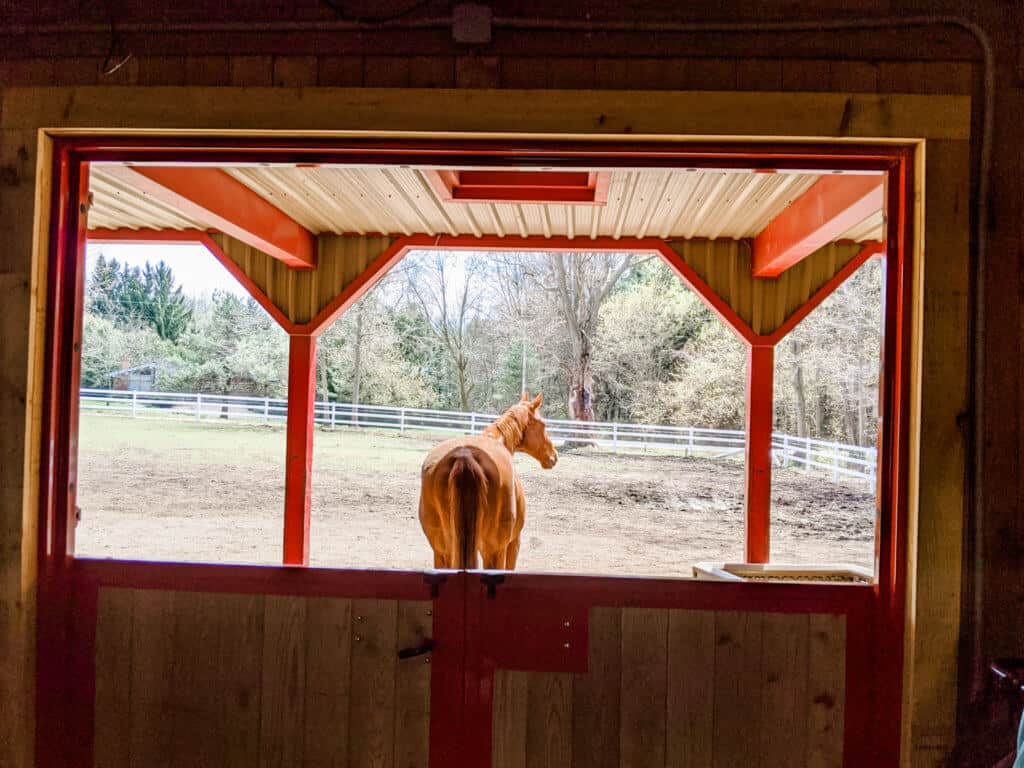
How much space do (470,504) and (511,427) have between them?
6.31 feet

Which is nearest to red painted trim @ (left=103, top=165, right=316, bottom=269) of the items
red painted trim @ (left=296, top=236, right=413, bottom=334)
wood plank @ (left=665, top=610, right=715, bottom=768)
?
red painted trim @ (left=296, top=236, right=413, bottom=334)

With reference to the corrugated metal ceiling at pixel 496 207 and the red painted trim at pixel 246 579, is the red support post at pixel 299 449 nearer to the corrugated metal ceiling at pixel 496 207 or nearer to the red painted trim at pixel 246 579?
the corrugated metal ceiling at pixel 496 207

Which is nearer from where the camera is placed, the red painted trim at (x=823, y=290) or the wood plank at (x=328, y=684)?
the wood plank at (x=328, y=684)

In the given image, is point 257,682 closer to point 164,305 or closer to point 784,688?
point 784,688

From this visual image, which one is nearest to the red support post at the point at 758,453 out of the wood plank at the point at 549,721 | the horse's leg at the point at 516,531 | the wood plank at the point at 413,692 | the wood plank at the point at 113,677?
the horse's leg at the point at 516,531

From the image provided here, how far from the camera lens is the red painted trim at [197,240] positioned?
5.05 m

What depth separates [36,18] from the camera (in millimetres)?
1765

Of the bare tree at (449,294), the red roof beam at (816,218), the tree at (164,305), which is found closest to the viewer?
the red roof beam at (816,218)

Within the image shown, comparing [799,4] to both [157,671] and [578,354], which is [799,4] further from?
[578,354]

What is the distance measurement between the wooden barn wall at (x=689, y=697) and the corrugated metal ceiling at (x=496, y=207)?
213 cm

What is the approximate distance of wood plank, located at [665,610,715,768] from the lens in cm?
174

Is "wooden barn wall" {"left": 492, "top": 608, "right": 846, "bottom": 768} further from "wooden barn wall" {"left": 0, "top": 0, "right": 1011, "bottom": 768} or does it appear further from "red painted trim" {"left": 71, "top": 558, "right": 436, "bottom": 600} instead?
"red painted trim" {"left": 71, "top": 558, "right": 436, "bottom": 600}

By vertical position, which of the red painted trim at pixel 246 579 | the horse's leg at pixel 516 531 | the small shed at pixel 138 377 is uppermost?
the small shed at pixel 138 377

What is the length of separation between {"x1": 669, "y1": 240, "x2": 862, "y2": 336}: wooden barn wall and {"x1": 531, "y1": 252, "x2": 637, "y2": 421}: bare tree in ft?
33.5
